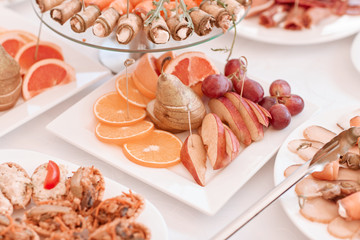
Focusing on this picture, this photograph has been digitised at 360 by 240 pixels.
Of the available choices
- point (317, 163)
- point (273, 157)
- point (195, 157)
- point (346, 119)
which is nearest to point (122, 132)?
point (195, 157)

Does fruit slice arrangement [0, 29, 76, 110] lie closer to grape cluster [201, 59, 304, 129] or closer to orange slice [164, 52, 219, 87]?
orange slice [164, 52, 219, 87]

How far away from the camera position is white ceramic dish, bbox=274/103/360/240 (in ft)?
3.39

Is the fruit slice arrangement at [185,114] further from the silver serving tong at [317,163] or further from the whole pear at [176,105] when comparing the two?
the silver serving tong at [317,163]

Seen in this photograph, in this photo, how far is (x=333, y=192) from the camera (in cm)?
105

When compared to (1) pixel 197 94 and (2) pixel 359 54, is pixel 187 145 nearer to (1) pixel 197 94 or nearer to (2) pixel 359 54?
(1) pixel 197 94

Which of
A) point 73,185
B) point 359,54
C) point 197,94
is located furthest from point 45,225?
point 359,54

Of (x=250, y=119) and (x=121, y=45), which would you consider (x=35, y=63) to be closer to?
(x=121, y=45)

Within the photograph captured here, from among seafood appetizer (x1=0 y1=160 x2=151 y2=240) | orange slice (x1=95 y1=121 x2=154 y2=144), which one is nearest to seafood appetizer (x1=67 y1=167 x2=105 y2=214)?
seafood appetizer (x1=0 y1=160 x2=151 y2=240)

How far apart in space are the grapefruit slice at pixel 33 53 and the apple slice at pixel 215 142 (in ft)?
2.11

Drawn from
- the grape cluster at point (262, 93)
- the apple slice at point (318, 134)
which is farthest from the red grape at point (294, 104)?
the apple slice at point (318, 134)

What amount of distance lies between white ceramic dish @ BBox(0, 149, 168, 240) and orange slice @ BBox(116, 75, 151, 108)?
0.34 m

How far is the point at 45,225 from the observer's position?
95cm

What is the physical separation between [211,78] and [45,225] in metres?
0.65

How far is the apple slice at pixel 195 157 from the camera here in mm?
1192
